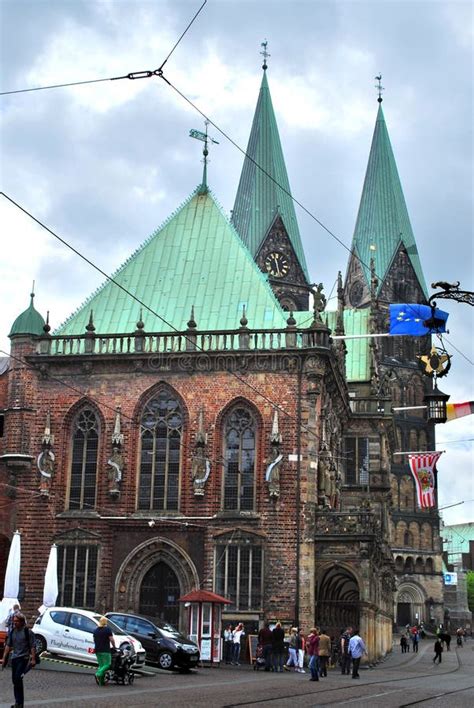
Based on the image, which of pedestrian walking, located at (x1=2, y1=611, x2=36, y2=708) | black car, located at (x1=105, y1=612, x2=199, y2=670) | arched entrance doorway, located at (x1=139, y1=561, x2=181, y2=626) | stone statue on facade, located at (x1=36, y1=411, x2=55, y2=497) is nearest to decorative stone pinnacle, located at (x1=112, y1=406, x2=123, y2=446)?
stone statue on facade, located at (x1=36, y1=411, x2=55, y2=497)

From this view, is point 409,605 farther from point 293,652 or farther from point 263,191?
point 293,652

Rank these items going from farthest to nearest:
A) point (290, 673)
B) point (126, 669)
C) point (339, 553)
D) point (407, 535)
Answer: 1. point (407, 535)
2. point (339, 553)
3. point (290, 673)
4. point (126, 669)

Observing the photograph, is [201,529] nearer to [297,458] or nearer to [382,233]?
[297,458]

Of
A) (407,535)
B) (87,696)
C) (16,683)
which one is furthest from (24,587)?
(407,535)

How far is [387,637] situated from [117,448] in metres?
23.0

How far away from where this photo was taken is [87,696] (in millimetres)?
19516

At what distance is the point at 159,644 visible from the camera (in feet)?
95.5

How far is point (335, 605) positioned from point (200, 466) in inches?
271

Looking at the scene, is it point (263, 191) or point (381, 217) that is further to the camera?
point (381, 217)

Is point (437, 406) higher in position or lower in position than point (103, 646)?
higher

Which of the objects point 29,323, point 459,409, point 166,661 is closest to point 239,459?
point 29,323

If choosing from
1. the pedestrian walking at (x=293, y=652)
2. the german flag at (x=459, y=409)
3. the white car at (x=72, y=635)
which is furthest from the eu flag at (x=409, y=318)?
the pedestrian walking at (x=293, y=652)

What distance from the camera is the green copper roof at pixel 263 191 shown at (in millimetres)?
76562

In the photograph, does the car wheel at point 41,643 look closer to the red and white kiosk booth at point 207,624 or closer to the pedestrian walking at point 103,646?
the pedestrian walking at point 103,646
